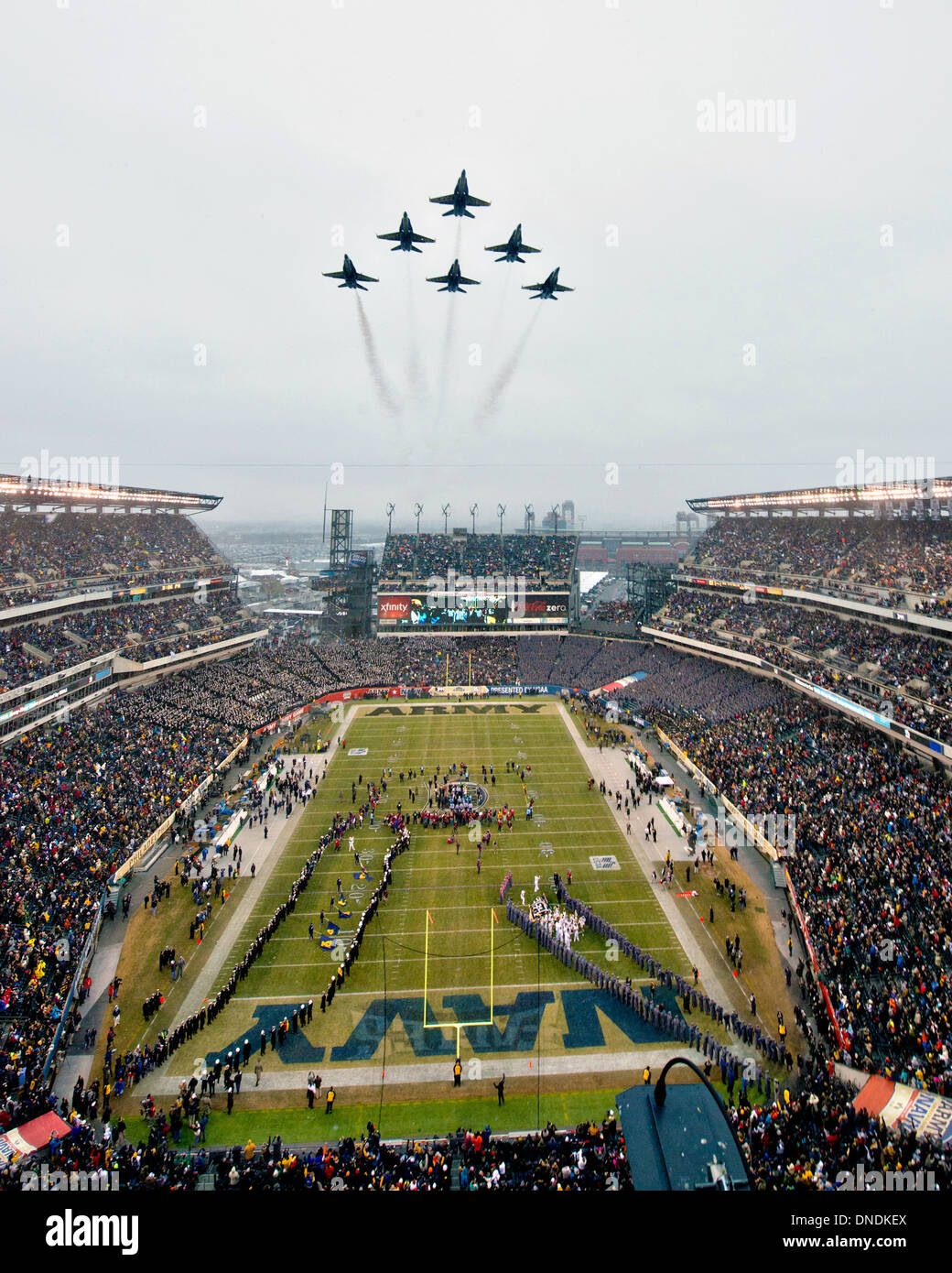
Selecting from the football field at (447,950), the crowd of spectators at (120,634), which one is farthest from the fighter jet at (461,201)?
the crowd of spectators at (120,634)

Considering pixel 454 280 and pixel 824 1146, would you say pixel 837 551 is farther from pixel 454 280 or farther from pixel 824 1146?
pixel 824 1146

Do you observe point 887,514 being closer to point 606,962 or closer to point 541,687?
point 541,687

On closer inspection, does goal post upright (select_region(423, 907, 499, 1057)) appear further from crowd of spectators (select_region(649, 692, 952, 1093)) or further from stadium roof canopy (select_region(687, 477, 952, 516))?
stadium roof canopy (select_region(687, 477, 952, 516))

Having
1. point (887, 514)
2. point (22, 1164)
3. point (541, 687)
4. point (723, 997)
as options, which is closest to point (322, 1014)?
point (22, 1164)

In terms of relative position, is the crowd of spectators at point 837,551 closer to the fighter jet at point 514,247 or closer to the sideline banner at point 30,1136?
the fighter jet at point 514,247

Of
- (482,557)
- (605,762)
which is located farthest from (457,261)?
(482,557)

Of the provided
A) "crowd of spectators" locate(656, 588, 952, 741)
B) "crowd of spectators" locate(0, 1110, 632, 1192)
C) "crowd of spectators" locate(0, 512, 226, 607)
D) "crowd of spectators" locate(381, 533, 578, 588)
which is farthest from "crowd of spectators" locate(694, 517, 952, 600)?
"crowd of spectators" locate(0, 512, 226, 607)

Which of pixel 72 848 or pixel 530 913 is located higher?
pixel 72 848
